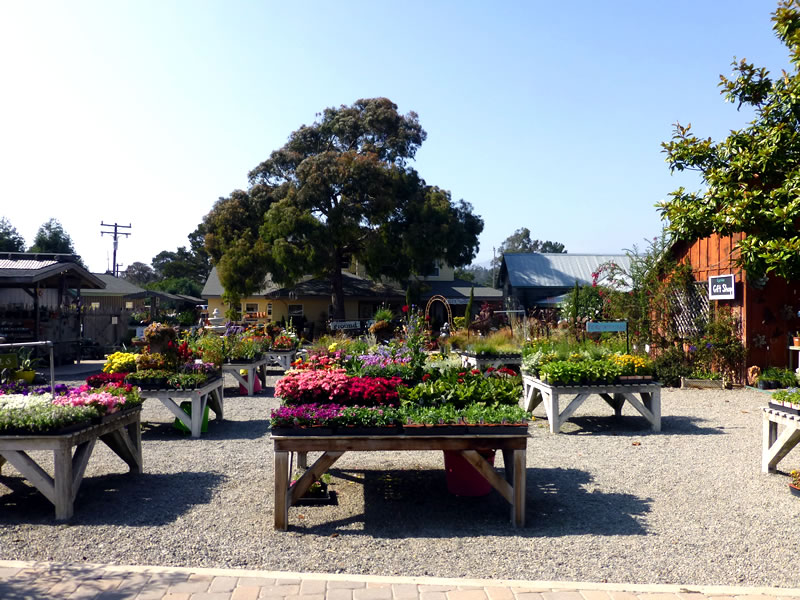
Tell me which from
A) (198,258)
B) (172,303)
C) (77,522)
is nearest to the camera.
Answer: (77,522)

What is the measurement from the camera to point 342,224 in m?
28.9

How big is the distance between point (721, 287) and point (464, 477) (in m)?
10.1

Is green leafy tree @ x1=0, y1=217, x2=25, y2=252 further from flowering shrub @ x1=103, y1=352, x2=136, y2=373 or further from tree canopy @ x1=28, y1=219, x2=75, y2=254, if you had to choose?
flowering shrub @ x1=103, y1=352, x2=136, y2=373

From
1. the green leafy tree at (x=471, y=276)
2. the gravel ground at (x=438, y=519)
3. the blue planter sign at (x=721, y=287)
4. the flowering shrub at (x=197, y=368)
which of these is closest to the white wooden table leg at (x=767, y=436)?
the gravel ground at (x=438, y=519)

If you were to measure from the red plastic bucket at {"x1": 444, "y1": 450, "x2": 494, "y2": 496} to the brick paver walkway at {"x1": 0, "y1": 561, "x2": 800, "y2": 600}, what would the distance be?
1857 mm

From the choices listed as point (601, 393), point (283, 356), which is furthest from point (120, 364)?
point (601, 393)

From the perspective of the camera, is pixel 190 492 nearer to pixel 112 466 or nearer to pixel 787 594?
pixel 112 466

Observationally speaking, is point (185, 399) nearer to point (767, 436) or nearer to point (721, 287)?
point (767, 436)

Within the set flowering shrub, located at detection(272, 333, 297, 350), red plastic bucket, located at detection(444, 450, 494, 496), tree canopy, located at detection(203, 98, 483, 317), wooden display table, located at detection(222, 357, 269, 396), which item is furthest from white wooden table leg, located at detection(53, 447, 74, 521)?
tree canopy, located at detection(203, 98, 483, 317)

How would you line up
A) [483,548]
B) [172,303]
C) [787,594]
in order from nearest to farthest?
[787,594] < [483,548] < [172,303]

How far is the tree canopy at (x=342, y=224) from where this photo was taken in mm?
28906

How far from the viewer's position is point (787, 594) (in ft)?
12.1

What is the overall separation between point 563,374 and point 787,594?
5.18 metres

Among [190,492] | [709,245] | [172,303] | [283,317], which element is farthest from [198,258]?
[190,492]
